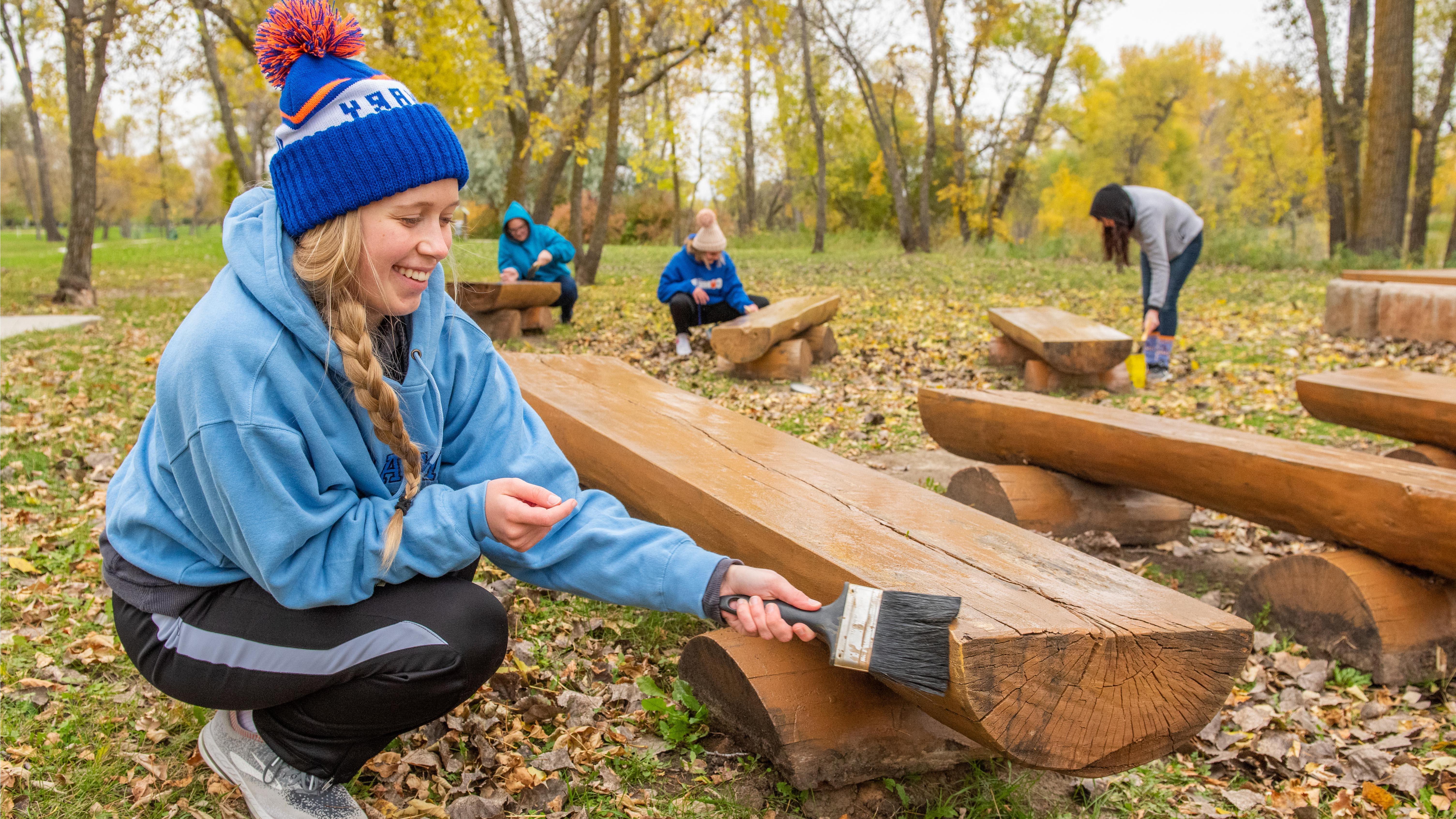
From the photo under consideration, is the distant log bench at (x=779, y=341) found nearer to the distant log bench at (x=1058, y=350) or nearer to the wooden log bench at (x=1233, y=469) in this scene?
the distant log bench at (x=1058, y=350)

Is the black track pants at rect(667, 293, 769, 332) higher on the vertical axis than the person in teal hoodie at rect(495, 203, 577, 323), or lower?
lower

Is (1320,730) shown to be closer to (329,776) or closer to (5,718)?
(329,776)

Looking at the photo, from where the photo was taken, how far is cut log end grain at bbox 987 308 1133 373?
20.6 feet

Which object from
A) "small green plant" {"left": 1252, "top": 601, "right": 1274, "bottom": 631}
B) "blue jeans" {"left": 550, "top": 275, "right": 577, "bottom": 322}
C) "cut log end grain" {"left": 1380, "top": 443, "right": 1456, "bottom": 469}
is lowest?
"small green plant" {"left": 1252, "top": 601, "right": 1274, "bottom": 631}

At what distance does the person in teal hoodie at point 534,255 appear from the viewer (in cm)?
911

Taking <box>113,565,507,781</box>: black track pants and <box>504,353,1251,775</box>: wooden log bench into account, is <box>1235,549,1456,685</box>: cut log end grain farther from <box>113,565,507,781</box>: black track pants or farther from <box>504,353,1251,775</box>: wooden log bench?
<box>113,565,507,781</box>: black track pants

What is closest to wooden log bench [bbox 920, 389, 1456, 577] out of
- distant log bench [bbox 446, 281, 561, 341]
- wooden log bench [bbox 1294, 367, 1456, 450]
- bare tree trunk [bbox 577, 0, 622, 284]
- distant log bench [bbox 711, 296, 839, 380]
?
wooden log bench [bbox 1294, 367, 1456, 450]

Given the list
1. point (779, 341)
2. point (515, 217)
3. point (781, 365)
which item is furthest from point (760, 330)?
point (515, 217)

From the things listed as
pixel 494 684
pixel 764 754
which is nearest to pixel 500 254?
pixel 494 684

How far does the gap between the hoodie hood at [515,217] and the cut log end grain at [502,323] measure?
41.0 inches

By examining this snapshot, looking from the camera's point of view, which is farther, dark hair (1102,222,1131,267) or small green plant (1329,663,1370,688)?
dark hair (1102,222,1131,267)

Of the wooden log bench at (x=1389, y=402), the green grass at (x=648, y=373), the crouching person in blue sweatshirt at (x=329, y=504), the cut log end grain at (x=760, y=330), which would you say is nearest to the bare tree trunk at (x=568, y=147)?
the green grass at (x=648, y=373)

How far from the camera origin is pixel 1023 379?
7133 millimetres

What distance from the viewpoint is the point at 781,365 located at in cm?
707
